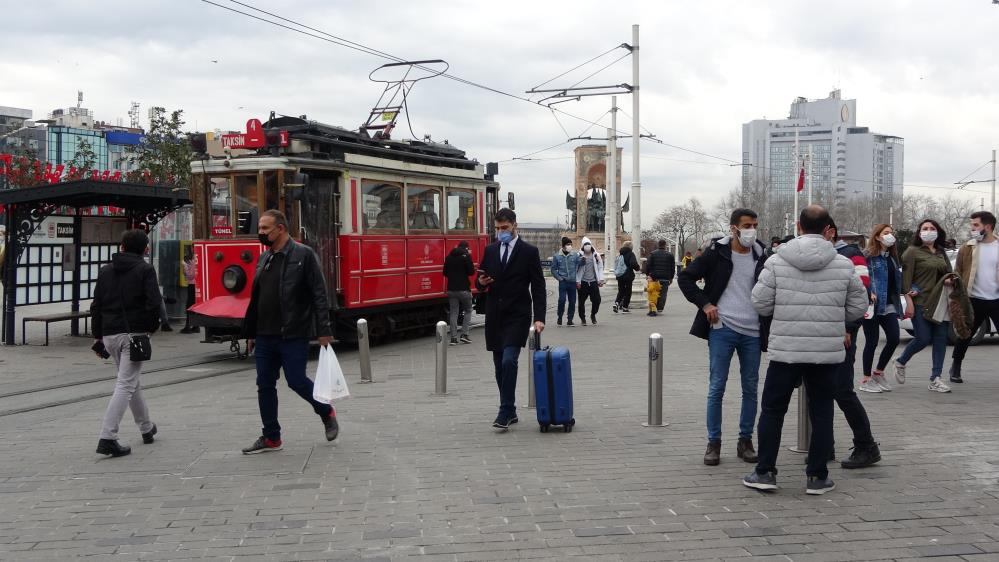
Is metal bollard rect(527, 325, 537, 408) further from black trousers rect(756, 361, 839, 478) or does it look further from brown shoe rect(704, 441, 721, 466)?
black trousers rect(756, 361, 839, 478)

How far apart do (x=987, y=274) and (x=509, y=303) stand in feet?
18.5

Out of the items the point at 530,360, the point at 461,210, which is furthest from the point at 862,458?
the point at 461,210

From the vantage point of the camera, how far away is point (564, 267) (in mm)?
20406

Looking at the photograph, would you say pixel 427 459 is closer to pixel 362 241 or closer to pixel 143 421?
pixel 143 421

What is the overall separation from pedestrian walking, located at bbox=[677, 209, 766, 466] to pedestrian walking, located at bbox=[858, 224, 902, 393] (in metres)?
3.72

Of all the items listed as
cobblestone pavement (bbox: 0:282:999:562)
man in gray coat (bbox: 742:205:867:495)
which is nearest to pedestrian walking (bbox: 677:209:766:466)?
cobblestone pavement (bbox: 0:282:999:562)

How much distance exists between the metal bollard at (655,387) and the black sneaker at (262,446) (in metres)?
3.14

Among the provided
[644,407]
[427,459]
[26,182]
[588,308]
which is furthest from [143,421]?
[26,182]

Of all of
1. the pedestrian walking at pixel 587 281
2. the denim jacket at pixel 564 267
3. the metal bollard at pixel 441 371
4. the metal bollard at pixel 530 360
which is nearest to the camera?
the metal bollard at pixel 530 360

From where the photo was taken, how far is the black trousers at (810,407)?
624 centimetres

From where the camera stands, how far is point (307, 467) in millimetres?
7332

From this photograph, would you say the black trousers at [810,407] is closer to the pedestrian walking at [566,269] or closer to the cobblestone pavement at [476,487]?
the cobblestone pavement at [476,487]

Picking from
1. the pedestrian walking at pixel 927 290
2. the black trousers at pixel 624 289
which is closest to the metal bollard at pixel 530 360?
the pedestrian walking at pixel 927 290

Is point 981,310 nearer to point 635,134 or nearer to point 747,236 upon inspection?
point 747,236
